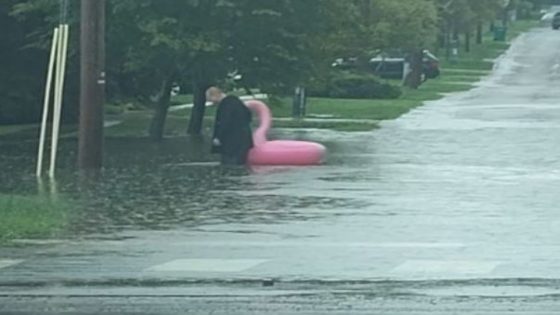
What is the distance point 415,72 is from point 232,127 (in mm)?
40358

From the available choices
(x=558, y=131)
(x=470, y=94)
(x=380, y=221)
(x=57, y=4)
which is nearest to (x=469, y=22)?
(x=470, y=94)

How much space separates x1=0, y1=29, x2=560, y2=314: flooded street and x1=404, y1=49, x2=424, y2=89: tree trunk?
3337 cm

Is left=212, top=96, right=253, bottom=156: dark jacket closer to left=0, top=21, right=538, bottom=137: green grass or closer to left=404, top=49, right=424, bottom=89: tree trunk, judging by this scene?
left=0, top=21, right=538, bottom=137: green grass

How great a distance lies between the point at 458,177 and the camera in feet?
85.0

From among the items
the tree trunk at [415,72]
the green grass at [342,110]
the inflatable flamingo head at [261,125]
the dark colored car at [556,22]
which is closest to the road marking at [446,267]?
the inflatable flamingo head at [261,125]

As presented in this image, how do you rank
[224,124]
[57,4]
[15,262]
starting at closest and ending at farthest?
[15,262] → [224,124] → [57,4]

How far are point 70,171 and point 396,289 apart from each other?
14.4 m

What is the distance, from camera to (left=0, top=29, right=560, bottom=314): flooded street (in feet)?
43.4

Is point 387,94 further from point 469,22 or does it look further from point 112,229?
point 112,229

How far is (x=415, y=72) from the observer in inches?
2667

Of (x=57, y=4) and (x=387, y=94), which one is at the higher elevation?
(x=57, y=4)

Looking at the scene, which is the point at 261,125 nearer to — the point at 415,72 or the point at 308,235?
the point at 308,235

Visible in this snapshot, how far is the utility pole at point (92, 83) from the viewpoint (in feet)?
86.6

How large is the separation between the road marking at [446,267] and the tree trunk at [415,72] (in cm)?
5095
